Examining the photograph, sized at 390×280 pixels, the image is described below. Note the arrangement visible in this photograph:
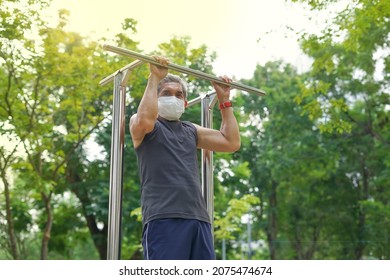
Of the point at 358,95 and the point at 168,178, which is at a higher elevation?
the point at 358,95

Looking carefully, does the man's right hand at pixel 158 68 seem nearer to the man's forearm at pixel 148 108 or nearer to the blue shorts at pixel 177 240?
the man's forearm at pixel 148 108

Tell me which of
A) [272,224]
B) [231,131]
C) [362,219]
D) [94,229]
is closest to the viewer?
[231,131]

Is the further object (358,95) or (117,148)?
(358,95)

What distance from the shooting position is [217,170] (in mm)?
10719

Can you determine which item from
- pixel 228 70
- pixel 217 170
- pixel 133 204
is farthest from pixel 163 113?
pixel 228 70

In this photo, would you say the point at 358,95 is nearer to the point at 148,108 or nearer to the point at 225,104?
the point at 225,104

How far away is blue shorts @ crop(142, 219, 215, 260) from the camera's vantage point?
2062 mm

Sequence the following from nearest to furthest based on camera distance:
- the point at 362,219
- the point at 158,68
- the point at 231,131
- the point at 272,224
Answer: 1. the point at 158,68
2. the point at 231,131
3. the point at 362,219
4. the point at 272,224

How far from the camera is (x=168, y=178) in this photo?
2127mm

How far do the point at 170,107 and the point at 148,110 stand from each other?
0.18m

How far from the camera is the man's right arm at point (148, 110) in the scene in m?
2.11

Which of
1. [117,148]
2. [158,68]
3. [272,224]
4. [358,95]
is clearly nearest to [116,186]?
[117,148]

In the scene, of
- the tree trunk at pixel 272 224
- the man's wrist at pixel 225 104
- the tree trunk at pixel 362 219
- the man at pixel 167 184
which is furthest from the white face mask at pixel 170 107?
the tree trunk at pixel 272 224

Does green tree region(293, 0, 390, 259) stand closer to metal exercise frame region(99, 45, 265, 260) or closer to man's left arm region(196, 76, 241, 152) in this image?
man's left arm region(196, 76, 241, 152)
